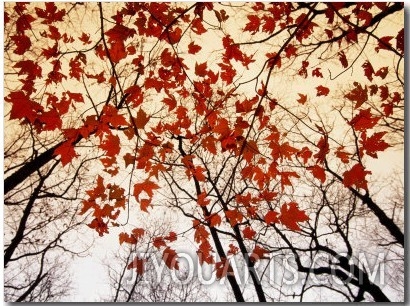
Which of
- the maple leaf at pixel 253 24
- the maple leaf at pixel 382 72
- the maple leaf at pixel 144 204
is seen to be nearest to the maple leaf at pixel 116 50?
the maple leaf at pixel 253 24

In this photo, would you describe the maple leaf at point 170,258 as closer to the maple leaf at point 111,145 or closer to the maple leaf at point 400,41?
the maple leaf at point 111,145

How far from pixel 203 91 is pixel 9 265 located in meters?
1.45

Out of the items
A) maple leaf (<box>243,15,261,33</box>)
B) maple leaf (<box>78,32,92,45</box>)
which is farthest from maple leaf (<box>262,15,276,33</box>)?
maple leaf (<box>78,32,92,45</box>)

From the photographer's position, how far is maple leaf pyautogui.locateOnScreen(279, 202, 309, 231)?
1835mm

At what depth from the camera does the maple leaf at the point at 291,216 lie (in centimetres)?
183

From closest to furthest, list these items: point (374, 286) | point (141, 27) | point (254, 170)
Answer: point (374, 286) → point (141, 27) → point (254, 170)

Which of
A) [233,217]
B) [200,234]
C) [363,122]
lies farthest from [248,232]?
[363,122]

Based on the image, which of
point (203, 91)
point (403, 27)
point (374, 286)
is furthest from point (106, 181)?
point (403, 27)

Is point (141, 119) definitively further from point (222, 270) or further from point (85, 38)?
point (222, 270)

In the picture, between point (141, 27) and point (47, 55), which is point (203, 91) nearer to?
point (141, 27)

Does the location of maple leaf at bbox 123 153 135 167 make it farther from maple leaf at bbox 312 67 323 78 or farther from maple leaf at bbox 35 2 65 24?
maple leaf at bbox 312 67 323 78

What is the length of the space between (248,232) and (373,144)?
88cm

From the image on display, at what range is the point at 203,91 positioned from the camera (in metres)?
1.98

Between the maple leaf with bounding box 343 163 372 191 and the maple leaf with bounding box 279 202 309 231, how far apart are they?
0.34m
